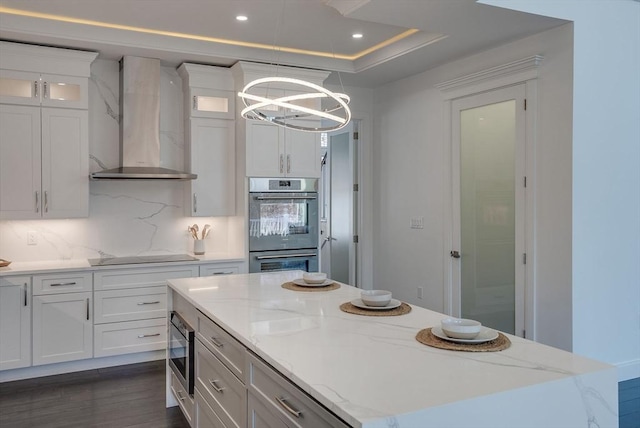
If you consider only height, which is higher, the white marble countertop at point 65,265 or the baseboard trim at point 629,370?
the white marble countertop at point 65,265

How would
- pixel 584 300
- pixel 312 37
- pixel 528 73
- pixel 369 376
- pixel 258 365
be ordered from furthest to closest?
pixel 312 37
pixel 528 73
pixel 584 300
pixel 258 365
pixel 369 376

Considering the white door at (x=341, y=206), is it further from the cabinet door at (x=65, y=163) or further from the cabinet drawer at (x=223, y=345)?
the cabinet drawer at (x=223, y=345)

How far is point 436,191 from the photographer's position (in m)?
4.98

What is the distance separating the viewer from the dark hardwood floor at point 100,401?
3287 millimetres

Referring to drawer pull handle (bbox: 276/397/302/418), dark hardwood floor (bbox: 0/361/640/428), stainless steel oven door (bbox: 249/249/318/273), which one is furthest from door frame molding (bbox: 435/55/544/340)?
drawer pull handle (bbox: 276/397/302/418)

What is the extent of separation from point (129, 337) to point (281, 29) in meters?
2.92

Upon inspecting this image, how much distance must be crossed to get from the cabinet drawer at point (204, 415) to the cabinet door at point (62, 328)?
183 cm

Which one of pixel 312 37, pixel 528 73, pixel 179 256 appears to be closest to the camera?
pixel 528 73

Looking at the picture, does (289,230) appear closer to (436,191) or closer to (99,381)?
(436,191)

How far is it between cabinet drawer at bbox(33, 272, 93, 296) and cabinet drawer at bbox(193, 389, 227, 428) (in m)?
1.88

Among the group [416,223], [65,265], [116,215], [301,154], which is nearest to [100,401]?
[65,265]

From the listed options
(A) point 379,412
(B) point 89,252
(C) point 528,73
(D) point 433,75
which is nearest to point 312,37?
(D) point 433,75

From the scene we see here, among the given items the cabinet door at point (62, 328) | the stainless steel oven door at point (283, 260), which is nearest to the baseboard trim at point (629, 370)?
the stainless steel oven door at point (283, 260)

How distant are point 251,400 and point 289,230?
10.1 feet
